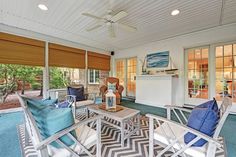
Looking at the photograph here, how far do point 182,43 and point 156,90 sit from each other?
70.7 inches

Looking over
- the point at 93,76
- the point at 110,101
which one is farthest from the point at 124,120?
the point at 93,76

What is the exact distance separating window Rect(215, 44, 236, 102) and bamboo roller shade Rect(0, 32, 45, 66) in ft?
17.8

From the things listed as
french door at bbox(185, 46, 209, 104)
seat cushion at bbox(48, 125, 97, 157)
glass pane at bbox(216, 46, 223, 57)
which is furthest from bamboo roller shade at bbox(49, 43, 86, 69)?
glass pane at bbox(216, 46, 223, 57)

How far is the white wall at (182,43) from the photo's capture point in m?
3.59

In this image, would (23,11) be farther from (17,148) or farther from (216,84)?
(216,84)

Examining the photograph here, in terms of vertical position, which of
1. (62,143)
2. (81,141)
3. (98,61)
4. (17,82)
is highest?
(98,61)

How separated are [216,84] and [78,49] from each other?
16.0 ft

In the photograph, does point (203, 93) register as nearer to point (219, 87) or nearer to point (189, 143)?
point (219, 87)

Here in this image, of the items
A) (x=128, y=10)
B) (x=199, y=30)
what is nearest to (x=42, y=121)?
(x=128, y=10)

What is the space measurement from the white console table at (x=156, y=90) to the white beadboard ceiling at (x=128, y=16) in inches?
59.5

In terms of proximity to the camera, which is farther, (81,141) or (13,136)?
(13,136)

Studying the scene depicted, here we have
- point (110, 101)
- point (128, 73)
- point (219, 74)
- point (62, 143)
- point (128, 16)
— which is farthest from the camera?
point (128, 73)

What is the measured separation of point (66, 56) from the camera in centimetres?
480

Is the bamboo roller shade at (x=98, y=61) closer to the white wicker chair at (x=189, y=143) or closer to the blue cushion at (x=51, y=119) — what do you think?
the blue cushion at (x=51, y=119)
